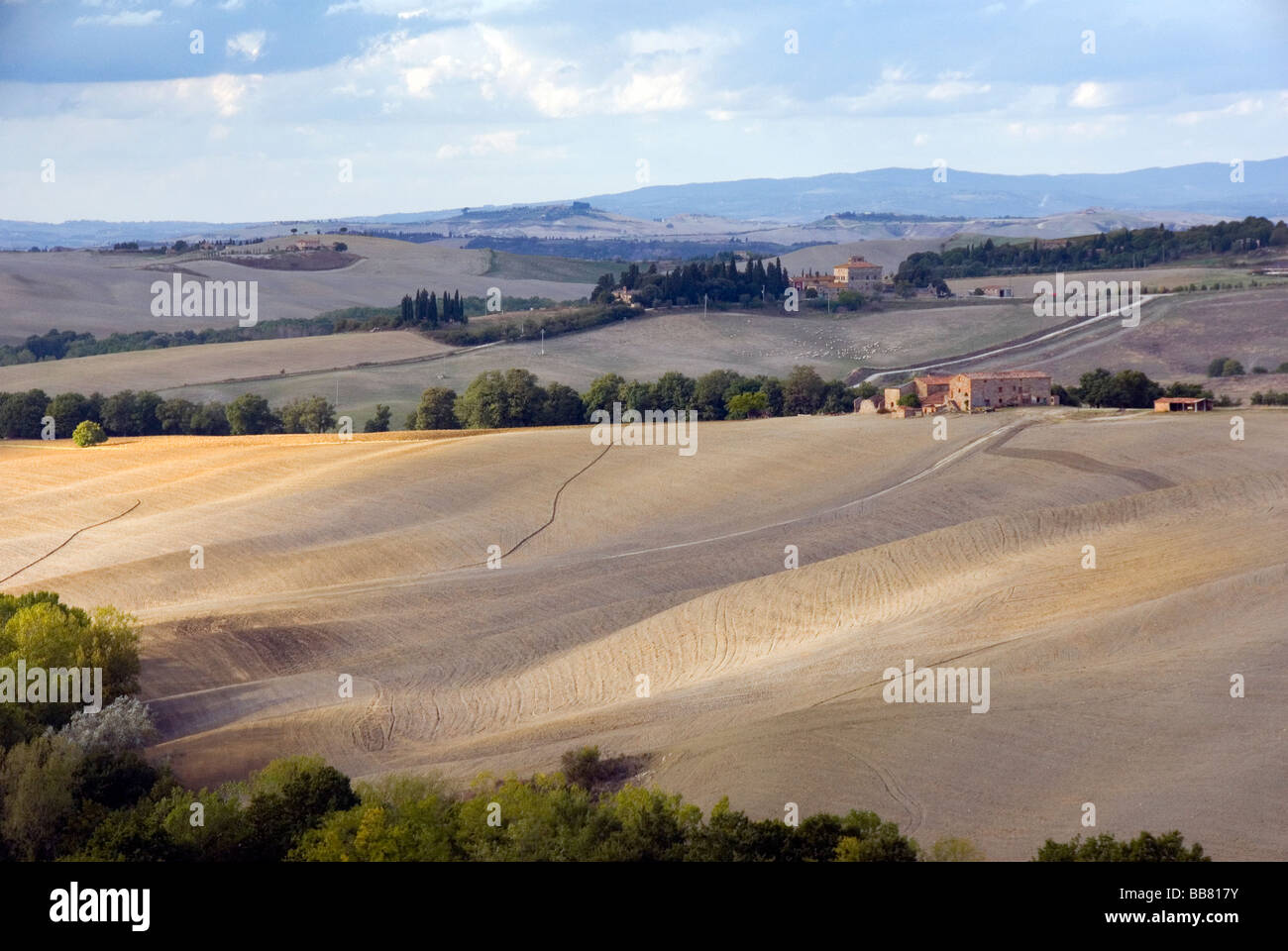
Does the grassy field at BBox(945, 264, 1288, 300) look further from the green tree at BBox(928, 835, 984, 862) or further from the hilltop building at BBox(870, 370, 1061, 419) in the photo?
the green tree at BBox(928, 835, 984, 862)

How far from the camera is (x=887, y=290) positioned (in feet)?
393

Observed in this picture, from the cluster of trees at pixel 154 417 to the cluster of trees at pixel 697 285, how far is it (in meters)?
44.3

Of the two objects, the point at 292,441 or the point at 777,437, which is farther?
the point at 292,441

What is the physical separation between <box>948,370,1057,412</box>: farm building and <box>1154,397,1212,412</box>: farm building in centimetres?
440

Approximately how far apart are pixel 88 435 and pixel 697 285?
56871mm

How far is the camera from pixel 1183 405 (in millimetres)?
56281

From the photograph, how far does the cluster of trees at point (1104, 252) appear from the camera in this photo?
127 metres

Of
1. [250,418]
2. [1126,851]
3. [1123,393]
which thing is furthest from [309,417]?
[1126,851]

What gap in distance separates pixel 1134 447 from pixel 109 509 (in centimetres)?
3425

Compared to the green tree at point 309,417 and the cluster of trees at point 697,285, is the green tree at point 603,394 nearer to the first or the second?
the green tree at point 309,417

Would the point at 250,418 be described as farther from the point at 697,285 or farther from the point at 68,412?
the point at 697,285
